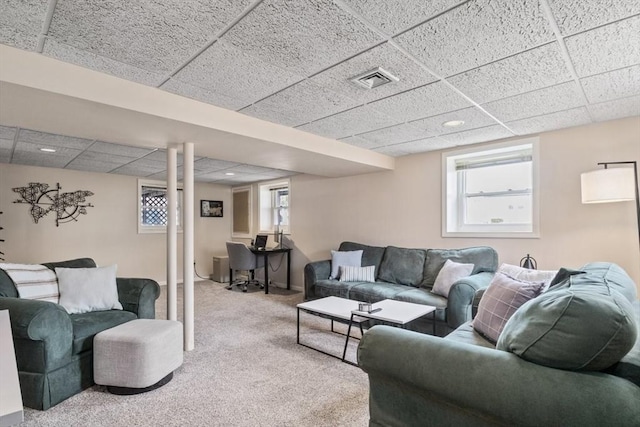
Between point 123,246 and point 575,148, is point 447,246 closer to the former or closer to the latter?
point 575,148

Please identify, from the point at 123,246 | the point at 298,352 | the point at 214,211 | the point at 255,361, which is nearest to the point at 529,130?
the point at 298,352

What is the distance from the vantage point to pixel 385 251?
4.61 m

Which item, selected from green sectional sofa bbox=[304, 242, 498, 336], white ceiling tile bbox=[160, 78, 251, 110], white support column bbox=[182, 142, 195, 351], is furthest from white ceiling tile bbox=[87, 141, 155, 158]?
green sectional sofa bbox=[304, 242, 498, 336]

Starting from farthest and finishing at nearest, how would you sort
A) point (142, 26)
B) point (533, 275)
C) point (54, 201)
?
point (54, 201)
point (533, 275)
point (142, 26)

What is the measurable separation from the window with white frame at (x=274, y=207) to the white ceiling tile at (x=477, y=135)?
11.2ft

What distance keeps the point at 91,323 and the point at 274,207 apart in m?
4.52

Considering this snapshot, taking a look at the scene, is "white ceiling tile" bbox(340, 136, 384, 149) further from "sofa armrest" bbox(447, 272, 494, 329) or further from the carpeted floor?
the carpeted floor

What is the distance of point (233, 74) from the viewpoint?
2139 mm

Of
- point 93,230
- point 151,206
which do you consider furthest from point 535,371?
point 151,206

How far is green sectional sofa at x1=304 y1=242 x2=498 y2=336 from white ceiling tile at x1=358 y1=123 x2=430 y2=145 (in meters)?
1.45

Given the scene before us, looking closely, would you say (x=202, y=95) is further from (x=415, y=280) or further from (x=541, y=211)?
(x=541, y=211)

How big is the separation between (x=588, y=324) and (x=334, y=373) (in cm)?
191

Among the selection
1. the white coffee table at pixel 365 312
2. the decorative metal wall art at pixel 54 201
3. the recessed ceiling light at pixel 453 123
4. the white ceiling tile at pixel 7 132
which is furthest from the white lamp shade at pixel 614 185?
the decorative metal wall art at pixel 54 201

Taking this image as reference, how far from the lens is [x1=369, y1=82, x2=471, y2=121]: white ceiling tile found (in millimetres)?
2416
